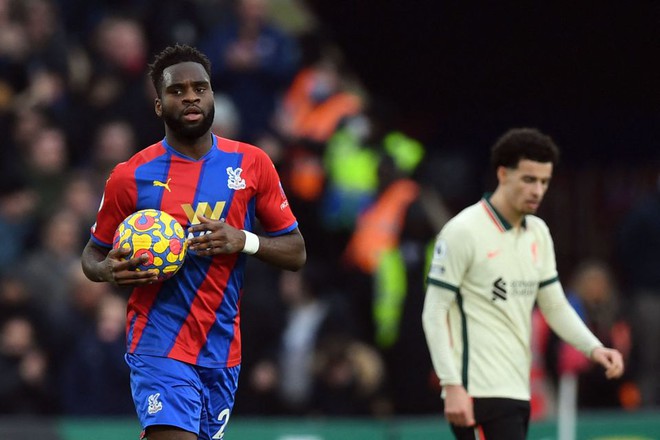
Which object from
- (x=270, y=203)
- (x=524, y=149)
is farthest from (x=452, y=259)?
(x=270, y=203)

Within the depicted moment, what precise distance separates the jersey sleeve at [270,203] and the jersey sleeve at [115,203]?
0.57m

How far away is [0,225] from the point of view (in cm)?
1155

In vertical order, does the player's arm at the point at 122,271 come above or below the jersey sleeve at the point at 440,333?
above

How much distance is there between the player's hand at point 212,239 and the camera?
5719 millimetres

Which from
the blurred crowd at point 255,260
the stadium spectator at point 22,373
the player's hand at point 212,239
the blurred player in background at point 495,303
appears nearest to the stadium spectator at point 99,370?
the blurred crowd at point 255,260

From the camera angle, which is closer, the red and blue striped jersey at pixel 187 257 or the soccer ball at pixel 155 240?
the soccer ball at pixel 155 240

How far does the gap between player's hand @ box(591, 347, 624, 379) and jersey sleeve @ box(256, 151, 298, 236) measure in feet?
5.81

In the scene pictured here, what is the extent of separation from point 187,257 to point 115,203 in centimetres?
39

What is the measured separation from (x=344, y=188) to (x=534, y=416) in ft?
8.59

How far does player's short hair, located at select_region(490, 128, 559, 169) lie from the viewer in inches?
277

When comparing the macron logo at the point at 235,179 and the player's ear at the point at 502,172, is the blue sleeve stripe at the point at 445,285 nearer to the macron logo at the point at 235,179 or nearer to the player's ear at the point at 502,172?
the player's ear at the point at 502,172

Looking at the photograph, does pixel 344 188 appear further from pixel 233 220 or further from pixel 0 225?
pixel 233 220

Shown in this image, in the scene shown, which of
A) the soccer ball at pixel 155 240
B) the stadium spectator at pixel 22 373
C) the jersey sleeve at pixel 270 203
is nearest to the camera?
the soccer ball at pixel 155 240

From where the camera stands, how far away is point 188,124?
5.93 metres
